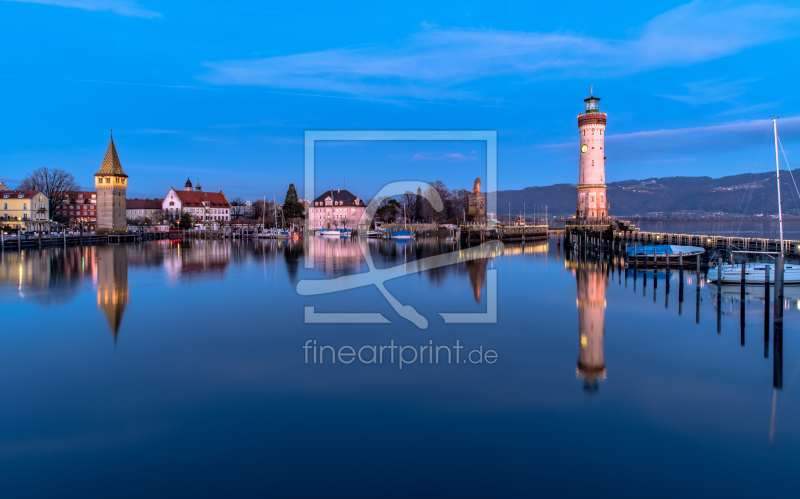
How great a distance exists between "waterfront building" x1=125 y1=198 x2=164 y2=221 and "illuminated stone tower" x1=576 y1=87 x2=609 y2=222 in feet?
337

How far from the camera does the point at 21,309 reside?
2011 cm

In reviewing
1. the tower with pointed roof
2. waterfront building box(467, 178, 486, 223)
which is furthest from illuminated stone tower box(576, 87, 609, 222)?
the tower with pointed roof

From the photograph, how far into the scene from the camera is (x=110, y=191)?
76.1 m

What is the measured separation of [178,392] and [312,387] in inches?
108

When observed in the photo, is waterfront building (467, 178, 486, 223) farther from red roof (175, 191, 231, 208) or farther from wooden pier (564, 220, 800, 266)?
red roof (175, 191, 231, 208)

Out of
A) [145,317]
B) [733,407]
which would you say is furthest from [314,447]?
[145,317]

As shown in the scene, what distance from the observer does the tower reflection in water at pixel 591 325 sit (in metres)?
12.5

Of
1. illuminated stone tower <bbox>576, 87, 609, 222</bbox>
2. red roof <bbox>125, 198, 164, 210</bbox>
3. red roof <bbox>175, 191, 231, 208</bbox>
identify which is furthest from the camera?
red roof <bbox>125, 198, 164, 210</bbox>

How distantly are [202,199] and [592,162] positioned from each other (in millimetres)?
104662

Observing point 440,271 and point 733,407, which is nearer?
point 733,407

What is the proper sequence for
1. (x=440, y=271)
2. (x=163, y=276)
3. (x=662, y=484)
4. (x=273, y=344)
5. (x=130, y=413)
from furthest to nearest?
(x=440, y=271), (x=163, y=276), (x=273, y=344), (x=130, y=413), (x=662, y=484)

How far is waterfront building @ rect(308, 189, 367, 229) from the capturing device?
119625 mm

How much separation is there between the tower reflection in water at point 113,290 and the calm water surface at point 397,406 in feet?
1.07

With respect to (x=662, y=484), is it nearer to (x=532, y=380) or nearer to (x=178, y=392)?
(x=532, y=380)
